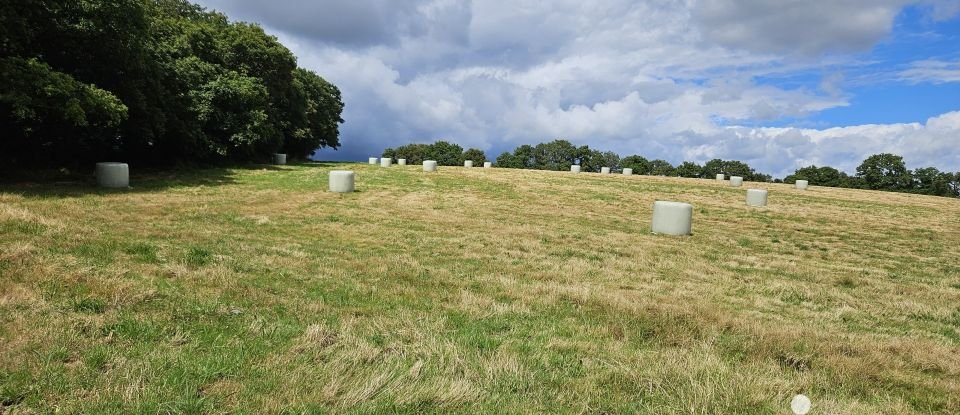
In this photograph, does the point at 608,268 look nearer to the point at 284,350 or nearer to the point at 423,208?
the point at 284,350

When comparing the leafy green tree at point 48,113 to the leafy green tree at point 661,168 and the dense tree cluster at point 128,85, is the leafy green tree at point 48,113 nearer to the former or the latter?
the dense tree cluster at point 128,85

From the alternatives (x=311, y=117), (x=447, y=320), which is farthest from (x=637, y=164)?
(x=447, y=320)

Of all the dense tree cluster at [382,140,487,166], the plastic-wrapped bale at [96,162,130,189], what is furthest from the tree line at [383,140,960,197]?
the plastic-wrapped bale at [96,162,130,189]

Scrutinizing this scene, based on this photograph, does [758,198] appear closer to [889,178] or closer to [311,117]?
[311,117]

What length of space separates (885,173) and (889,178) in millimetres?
1661

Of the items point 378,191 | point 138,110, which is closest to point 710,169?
point 378,191

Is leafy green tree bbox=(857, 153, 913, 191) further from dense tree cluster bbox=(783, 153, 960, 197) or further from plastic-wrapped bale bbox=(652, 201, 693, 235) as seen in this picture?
plastic-wrapped bale bbox=(652, 201, 693, 235)

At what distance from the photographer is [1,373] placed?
4.21 m

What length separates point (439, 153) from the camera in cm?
10206

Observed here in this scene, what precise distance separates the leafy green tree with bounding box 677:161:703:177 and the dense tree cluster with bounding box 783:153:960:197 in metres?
13.2

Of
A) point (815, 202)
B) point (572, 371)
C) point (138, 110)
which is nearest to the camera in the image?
point (572, 371)

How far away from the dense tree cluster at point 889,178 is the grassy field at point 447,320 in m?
72.2

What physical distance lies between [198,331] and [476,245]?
7653mm

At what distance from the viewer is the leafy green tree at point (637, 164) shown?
8662 cm
